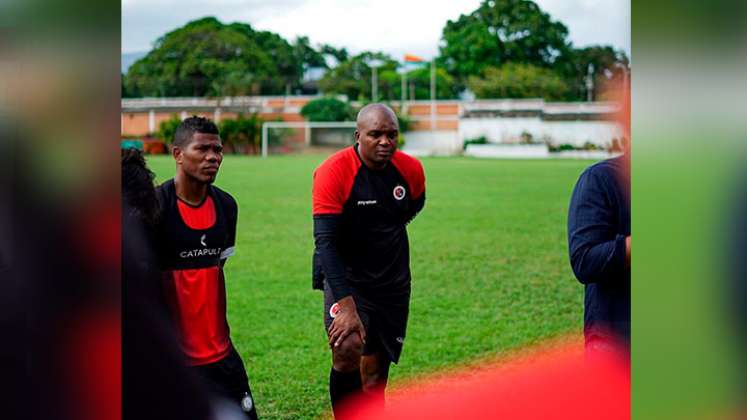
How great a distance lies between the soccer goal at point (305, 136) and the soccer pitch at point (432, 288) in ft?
33.8

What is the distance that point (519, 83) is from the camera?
2119cm

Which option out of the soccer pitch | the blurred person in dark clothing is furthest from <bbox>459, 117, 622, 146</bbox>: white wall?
the blurred person in dark clothing

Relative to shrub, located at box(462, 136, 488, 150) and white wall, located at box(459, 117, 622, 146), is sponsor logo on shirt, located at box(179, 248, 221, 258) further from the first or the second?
shrub, located at box(462, 136, 488, 150)

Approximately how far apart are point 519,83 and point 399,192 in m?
18.4

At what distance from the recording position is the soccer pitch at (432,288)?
16.6ft

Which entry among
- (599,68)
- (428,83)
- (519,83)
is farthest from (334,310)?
(428,83)

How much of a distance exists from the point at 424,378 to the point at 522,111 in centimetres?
1820

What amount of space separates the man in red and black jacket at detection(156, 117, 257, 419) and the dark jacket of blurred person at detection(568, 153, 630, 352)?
104cm

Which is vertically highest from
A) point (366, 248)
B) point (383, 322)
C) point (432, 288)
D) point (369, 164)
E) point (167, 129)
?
point (167, 129)

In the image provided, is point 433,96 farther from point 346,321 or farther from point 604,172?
point 604,172

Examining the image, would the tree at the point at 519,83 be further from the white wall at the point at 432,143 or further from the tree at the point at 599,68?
the white wall at the point at 432,143

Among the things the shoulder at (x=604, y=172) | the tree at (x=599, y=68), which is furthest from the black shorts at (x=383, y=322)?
the shoulder at (x=604, y=172)

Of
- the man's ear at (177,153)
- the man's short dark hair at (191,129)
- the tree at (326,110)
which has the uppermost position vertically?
the tree at (326,110)

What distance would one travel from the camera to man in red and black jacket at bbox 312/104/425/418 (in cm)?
309
